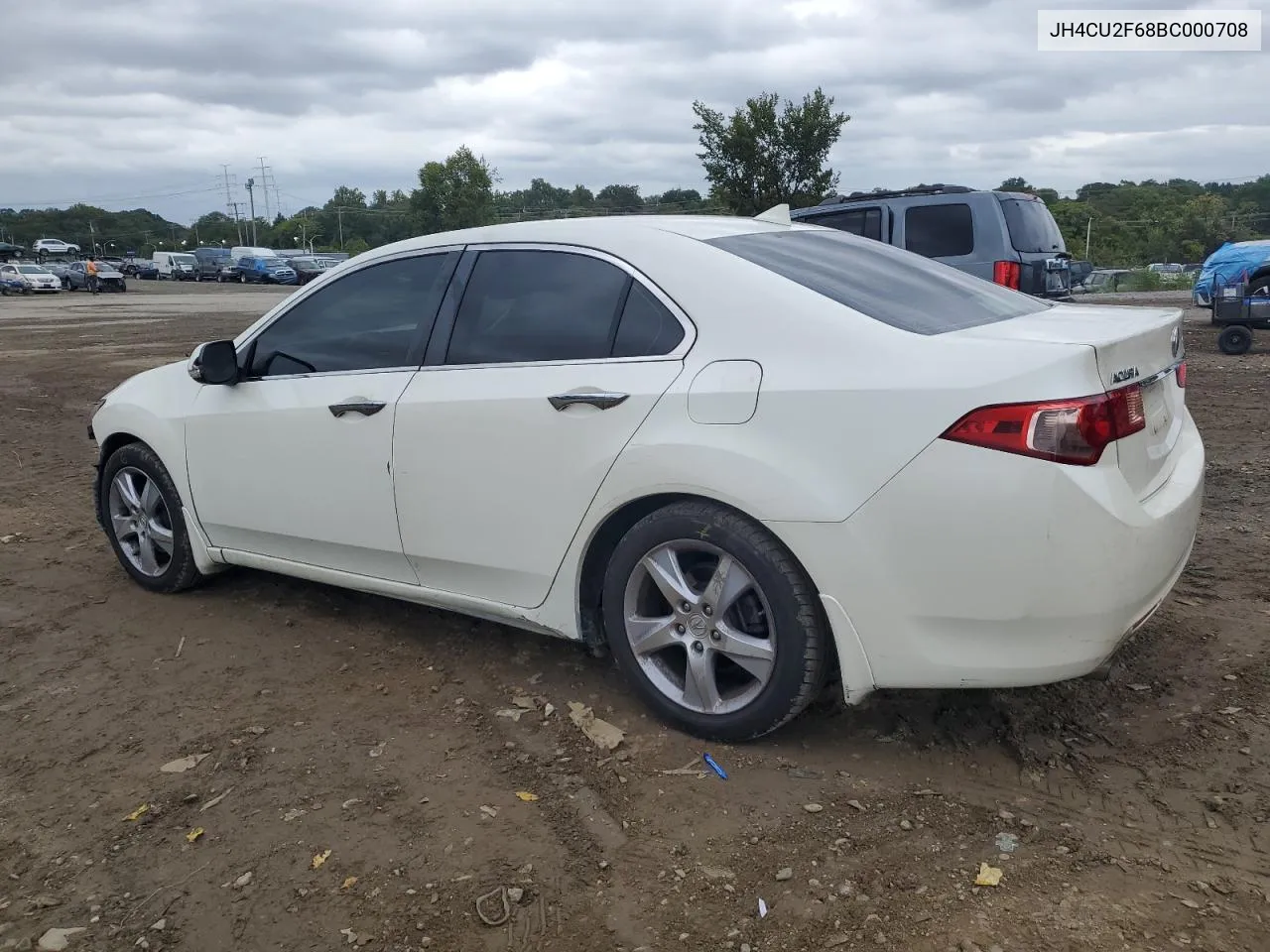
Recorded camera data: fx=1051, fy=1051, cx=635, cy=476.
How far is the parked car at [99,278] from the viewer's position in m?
48.8

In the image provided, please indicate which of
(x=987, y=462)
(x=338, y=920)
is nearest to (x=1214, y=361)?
(x=987, y=462)

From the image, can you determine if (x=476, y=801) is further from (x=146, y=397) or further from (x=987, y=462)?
(x=146, y=397)

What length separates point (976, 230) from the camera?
35.5ft

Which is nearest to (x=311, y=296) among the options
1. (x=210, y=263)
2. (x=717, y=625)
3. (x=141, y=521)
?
(x=141, y=521)

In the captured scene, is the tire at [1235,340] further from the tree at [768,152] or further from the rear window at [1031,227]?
the tree at [768,152]

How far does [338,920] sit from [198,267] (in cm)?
6899

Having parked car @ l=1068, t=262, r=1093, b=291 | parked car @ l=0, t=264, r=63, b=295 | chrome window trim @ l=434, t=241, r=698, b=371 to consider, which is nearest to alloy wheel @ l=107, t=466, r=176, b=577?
chrome window trim @ l=434, t=241, r=698, b=371

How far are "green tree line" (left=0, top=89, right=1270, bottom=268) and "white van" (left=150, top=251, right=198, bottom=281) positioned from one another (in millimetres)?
12308

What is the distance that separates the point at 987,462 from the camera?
8.91 ft

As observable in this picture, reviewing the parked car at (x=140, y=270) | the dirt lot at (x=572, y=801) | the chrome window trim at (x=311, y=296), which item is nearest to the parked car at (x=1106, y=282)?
the dirt lot at (x=572, y=801)

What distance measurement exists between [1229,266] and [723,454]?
12.6 meters

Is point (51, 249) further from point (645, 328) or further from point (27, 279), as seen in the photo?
point (645, 328)

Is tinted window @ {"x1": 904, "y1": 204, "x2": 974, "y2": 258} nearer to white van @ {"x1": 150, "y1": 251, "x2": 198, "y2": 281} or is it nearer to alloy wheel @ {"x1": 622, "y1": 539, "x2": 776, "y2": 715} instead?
alloy wheel @ {"x1": 622, "y1": 539, "x2": 776, "y2": 715}

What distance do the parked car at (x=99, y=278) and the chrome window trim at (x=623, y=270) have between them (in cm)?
5136
